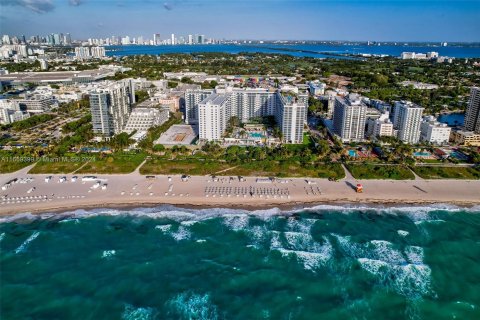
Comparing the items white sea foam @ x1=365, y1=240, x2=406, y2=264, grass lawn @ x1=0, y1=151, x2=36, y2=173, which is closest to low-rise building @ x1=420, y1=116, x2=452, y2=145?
white sea foam @ x1=365, y1=240, x2=406, y2=264

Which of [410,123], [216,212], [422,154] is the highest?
[410,123]

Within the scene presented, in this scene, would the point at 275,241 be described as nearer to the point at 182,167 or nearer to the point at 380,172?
the point at 182,167

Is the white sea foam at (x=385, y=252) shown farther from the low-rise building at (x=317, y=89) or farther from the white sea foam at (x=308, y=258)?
the low-rise building at (x=317, y=89)

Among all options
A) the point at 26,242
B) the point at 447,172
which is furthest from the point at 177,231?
the point at 447,172

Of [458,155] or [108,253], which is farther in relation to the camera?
[458,155]

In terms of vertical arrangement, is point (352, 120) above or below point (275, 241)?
above

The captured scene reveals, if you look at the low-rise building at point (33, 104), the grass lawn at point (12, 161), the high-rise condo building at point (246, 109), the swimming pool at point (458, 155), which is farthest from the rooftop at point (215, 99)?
the low-rise building at point (33, 104)

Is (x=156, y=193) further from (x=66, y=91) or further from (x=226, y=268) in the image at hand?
(x=66, y=91)
